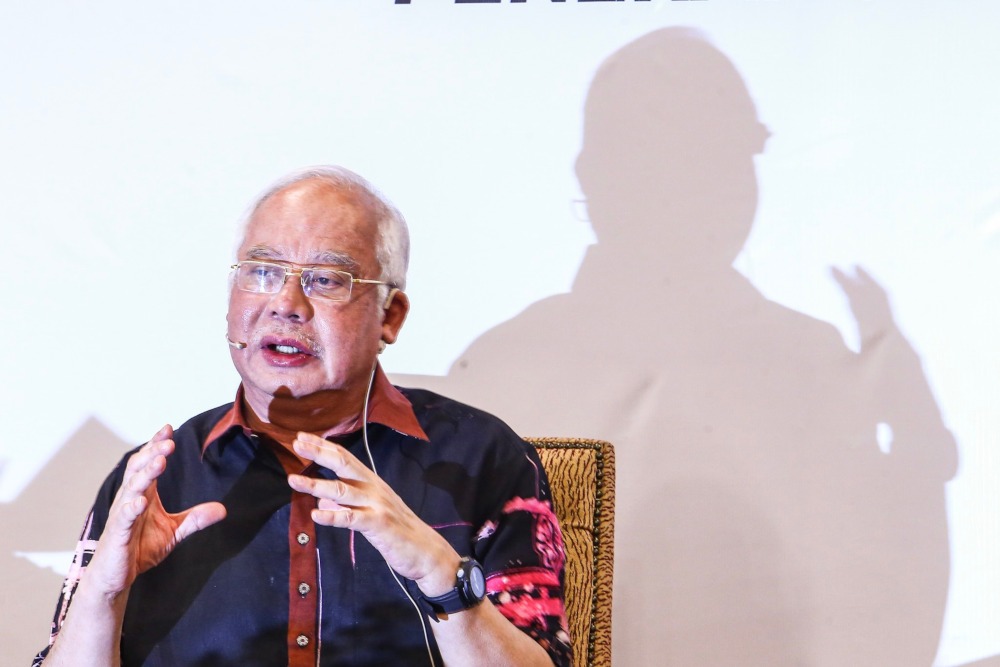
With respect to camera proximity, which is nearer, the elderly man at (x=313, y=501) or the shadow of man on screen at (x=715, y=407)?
the elderly man at (x=313, y=501)

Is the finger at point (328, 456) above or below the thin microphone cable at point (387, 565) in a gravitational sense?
above

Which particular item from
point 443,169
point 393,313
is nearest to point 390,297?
point 393,313

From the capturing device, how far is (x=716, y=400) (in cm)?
197

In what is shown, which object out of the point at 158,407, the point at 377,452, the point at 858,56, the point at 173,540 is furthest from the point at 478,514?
the point at 858,56

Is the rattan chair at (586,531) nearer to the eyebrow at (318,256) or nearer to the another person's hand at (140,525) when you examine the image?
the eyebrow at (318,256)

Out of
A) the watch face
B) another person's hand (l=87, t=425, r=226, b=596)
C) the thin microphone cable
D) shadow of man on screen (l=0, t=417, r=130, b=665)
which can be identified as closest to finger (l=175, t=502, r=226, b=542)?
another person's hand (l=87, t=425, r=226, b=596)

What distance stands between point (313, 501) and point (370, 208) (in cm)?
44

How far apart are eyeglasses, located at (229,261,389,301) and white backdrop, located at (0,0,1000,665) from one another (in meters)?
0.64

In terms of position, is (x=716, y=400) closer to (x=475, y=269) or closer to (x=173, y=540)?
(x=475, y=269)

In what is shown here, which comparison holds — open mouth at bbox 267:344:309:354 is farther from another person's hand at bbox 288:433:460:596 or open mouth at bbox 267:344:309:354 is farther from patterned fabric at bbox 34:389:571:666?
another person's hand at bbox 288:433:460:596

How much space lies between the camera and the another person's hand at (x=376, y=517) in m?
1.08

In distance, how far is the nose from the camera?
1.41 m

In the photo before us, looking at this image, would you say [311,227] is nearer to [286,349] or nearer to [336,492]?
[286,349]

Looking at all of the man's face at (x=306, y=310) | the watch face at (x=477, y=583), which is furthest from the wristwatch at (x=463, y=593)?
the man's face at (x=306, y=310)
